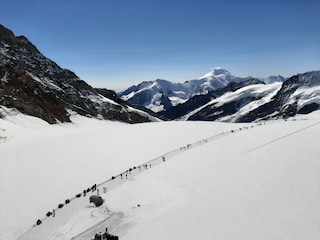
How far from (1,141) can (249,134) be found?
37534 millimetres

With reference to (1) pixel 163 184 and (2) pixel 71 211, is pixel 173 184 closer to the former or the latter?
(1) pixel 163 184

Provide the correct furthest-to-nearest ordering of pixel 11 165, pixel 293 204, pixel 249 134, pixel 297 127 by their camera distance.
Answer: pixel 297 127 → pixel 249 134 → pixel 11 165 → pixel 293 204

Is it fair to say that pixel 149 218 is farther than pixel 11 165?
No

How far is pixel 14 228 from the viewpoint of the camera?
25.4m

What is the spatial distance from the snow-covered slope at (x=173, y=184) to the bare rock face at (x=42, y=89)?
3853 cm

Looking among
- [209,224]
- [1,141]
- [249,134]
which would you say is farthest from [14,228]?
[249,134]

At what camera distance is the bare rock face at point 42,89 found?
97125mm

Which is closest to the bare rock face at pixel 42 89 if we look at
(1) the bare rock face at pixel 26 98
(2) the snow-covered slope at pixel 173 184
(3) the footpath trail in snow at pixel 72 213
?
(1) the bare rock face at pixel 26 98

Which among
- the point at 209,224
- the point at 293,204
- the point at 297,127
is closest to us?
the point at 209,224

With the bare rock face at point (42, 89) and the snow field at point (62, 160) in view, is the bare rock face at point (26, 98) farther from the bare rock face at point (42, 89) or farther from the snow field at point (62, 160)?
the snow field at point (62, 160)

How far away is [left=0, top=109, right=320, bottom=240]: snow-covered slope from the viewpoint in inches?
926

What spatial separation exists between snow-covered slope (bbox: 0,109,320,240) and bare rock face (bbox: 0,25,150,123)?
126 feet

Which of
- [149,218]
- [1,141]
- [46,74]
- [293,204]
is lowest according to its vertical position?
[293,204]

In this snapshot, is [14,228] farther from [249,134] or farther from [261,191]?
[249,134]
